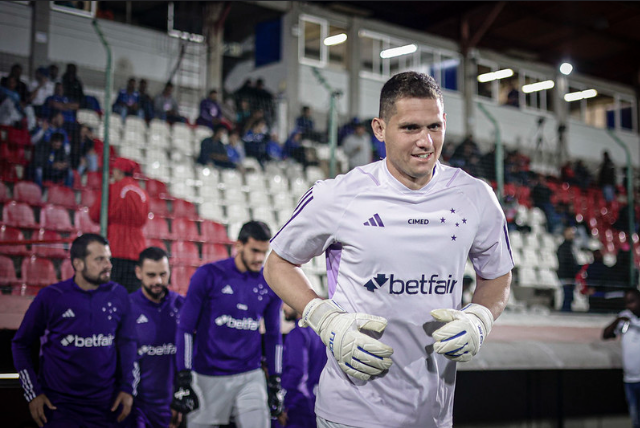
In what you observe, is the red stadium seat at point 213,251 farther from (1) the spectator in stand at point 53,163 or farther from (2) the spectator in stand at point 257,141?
(2) the spectator in stand at point 257,141

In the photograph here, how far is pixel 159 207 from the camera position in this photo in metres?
7.18

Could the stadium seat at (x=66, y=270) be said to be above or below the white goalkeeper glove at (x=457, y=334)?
above

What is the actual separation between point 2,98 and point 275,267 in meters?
5.68

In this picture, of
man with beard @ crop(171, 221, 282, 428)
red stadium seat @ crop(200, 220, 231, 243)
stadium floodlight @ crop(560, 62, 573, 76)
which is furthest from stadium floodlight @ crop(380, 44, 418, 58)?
man with beard @ crop(171, 221, 282, 428)

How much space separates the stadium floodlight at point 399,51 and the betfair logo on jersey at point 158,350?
50.9ft

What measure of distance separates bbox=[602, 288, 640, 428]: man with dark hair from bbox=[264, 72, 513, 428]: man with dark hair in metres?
5.32

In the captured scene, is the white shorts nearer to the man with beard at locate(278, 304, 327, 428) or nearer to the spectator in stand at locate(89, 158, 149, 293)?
the man with beard at locate(278, 304, 327, 428)

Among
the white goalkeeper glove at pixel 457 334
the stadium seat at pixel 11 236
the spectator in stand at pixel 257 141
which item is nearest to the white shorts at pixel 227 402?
the stadium seat at pixel 11 236

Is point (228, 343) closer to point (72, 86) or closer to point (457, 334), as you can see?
point (457, 334)

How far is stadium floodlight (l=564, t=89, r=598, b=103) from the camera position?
23.5 metres

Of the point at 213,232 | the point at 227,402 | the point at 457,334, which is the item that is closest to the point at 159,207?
the point at 213,232

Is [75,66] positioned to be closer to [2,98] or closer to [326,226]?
[2,98]

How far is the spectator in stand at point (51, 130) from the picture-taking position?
6387 millimetres

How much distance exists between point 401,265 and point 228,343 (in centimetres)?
311
